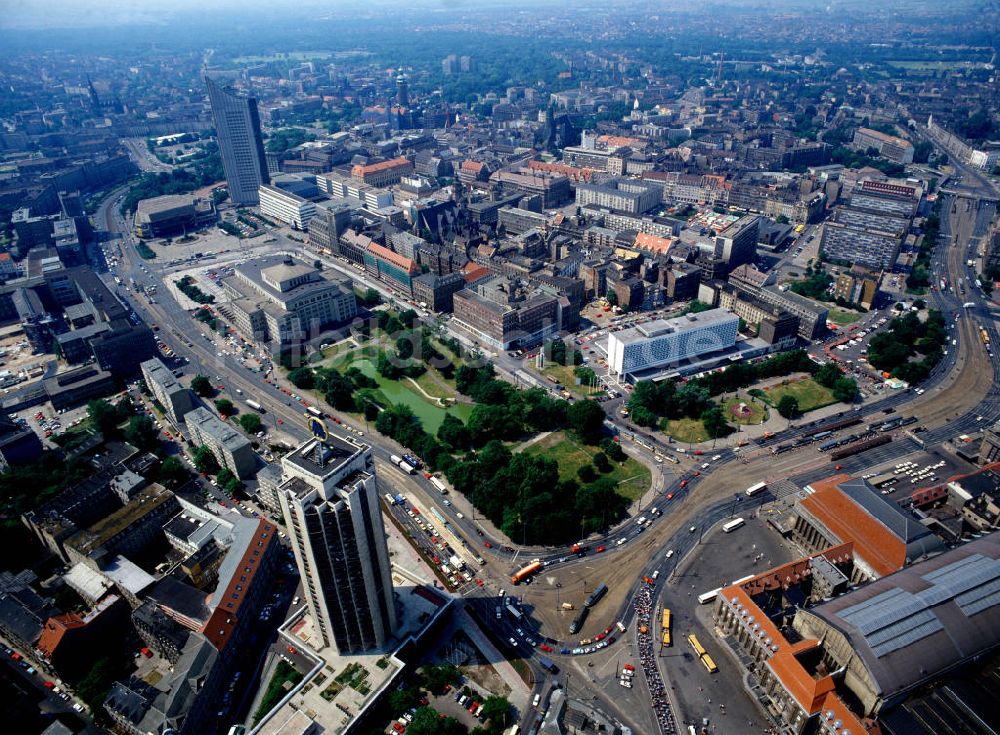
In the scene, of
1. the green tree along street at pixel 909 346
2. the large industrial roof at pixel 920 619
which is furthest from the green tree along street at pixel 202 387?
the green tree along street at pixel 909 346

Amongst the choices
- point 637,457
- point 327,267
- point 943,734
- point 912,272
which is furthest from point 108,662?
point 912,272

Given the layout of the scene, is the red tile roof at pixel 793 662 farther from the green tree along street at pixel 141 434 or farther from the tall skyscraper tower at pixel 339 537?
the green tree along street at pixel 141 434

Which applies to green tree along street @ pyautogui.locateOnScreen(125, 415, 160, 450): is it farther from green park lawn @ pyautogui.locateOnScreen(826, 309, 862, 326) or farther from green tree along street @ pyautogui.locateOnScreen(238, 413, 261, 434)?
green park lawn @ pyautogui.locateOnScreen(826, 309, 862, 326)

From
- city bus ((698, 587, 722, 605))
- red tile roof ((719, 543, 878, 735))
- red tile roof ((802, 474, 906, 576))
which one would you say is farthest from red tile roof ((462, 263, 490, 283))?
red tile roof ((719, 543, 878, 735))

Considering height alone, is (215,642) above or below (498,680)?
above

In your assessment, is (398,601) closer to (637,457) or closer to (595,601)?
(595,601)

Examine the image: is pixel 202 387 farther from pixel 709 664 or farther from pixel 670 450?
pixel 709 664
